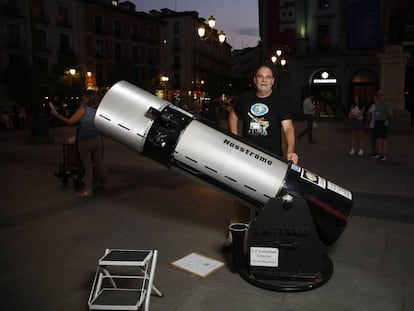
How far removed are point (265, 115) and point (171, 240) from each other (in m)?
1.98

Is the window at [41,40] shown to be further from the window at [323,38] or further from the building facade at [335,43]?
the window at [323,38]

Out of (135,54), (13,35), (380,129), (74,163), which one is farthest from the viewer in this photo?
(135,54)

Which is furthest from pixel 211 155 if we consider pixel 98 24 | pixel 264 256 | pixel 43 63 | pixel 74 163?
pixel 98 24

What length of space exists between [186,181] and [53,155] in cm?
581

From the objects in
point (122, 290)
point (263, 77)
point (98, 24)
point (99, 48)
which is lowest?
point (122, 290)

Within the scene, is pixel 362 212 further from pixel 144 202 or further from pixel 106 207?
pixel 106 207

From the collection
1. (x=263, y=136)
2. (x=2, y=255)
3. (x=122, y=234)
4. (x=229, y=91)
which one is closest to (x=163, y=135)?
(x=263, y=136)

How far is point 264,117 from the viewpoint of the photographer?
4.23 m

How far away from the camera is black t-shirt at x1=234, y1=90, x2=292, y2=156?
166 inches

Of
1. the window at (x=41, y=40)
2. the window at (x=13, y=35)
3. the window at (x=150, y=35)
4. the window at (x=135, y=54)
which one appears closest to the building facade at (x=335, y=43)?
the window at (x=135, y=54)

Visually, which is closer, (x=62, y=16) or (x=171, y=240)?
(x=171, y=240)

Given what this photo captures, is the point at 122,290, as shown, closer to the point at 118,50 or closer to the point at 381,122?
the point at 381,122

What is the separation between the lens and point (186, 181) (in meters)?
8.41

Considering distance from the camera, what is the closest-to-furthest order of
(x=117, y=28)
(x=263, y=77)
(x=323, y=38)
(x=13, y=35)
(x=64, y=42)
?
(x=263, y=77), (x=13, y=35), (x=323, y=38), (x=64, y=42), (x=117, y=28)
